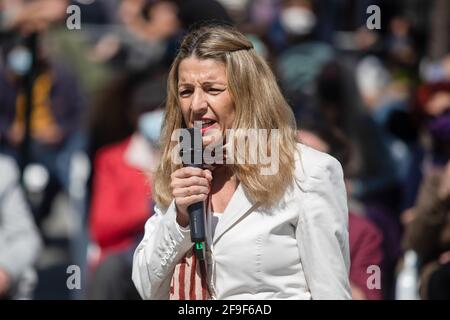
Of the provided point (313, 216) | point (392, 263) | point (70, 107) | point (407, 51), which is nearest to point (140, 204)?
point (392, 263)

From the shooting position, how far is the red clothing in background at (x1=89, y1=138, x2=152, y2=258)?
24.4 ft

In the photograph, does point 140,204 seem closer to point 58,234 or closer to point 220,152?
point 58,234

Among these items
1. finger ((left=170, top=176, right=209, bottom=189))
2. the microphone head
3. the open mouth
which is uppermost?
the open mouth

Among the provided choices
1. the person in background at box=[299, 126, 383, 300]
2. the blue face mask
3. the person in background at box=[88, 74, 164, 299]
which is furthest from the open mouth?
the blue face mask

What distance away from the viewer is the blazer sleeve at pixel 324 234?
4.06 metres

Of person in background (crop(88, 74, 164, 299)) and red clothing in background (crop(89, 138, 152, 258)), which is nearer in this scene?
person in background (crop(88, 74, 164, 299))

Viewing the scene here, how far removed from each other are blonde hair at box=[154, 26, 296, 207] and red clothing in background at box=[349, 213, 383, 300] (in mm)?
1402

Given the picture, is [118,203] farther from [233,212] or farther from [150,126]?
[233,212]

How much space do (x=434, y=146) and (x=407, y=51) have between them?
14.6 feet

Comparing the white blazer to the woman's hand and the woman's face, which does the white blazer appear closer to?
the woman's hand

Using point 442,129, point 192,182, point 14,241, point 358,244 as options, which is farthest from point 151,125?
point 192,182

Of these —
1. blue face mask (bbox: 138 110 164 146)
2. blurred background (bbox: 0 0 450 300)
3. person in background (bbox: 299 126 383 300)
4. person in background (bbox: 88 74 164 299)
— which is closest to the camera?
person in background (bbox: 299 126 383 300)

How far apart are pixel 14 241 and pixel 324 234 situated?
3.32 m

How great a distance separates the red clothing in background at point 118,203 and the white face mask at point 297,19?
3.24 metres
